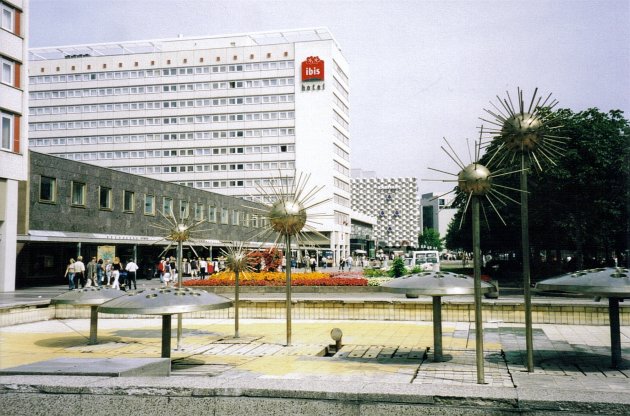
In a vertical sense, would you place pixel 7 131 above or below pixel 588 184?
above

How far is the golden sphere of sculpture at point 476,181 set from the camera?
8.12m

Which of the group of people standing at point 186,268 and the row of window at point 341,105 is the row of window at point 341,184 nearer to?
the row of window at point 341,105

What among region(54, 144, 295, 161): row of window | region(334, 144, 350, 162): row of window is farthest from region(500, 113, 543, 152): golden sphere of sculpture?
region(334, 144, 350, 162): row of window

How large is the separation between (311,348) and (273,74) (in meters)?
78.0

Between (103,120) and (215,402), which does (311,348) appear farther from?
(103,120)

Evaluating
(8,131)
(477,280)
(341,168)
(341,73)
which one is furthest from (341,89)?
(477,280)

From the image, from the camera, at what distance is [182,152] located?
8969 cm

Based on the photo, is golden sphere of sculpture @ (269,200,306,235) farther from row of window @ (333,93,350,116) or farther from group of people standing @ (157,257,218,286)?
row of window @ (333,93,350,116)

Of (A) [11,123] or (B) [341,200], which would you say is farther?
(B) [341,200]

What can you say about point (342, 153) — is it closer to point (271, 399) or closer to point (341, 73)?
point (341, 73)

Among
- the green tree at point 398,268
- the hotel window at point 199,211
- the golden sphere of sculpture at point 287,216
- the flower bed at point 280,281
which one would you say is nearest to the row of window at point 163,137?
the hotel window at point 199,211

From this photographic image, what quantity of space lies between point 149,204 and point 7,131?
16.9 m

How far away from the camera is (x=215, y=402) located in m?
4.07

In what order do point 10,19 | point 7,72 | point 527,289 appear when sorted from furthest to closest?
point 10,19, point 7,72, point 527,289
